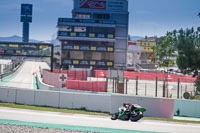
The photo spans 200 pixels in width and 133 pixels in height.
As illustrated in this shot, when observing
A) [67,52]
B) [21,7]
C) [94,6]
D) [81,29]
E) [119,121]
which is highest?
[21,7]

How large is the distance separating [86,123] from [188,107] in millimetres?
9289

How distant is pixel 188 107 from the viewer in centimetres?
2155

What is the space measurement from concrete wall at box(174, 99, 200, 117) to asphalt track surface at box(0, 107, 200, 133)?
13.0ft

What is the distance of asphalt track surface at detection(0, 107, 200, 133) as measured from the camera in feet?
49.0

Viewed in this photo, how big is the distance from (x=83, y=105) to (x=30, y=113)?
4.36 metres

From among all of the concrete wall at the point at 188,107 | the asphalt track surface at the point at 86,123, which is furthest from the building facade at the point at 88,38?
the asphalt track surface at the point at 86,123

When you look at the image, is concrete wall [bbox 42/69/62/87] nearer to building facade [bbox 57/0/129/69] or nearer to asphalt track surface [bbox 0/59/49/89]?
asphalt track surface [bbox 0/59/49/89]

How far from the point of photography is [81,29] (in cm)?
7738

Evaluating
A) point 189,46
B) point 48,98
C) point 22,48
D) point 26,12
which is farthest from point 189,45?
point 26,12

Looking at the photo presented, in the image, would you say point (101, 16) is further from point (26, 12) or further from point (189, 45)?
point (26, 12)

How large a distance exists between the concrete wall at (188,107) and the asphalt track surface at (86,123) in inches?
156

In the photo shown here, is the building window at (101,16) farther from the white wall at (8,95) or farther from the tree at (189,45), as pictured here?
the white wall at (8,95)

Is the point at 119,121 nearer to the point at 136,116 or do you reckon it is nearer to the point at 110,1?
the point at 136,116

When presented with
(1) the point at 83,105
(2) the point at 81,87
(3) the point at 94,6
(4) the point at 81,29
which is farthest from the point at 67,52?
(1) the point at 83,105
